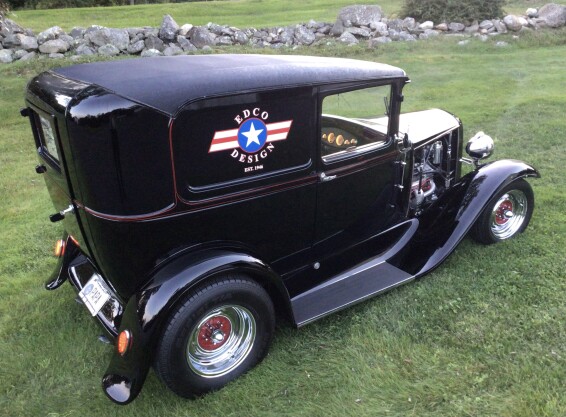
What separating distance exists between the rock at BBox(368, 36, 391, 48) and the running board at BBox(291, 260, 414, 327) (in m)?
11.1

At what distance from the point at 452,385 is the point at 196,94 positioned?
2206 millimetres

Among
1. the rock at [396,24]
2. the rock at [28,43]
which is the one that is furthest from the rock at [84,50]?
the rock at [396,24]

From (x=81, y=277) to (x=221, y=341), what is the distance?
120 cm

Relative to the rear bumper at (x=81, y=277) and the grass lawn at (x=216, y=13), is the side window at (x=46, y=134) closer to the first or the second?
the rear bumper at (x=81, y=277)

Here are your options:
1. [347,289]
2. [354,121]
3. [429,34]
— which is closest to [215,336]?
[347,289]

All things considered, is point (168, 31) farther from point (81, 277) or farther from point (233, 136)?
point (233, 136)

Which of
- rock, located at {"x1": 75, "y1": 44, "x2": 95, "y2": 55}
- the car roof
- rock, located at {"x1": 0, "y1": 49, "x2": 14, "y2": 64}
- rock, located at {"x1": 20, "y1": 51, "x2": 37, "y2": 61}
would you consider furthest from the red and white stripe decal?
rock, located at {"x1": 0, "y1": 49, "x2": 14, "y2": 64}

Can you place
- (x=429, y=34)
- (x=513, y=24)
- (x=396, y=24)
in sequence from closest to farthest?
(x=513, y=24), (x=429, y=34), (x=396, y=24)

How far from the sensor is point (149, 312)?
8.59 ft

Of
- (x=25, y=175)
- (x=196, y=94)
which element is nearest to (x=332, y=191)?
(x=196, y=94)

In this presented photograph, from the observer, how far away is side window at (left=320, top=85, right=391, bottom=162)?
3344 millimetres

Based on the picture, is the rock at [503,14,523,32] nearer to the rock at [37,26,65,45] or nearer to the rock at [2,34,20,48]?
the rock at [37,26,65,45]

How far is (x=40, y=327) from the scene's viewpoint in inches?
143

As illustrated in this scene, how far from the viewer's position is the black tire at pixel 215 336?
272 centimetres
